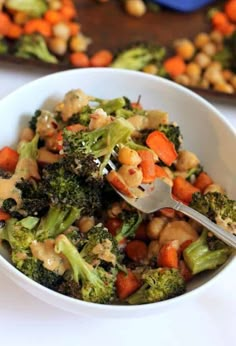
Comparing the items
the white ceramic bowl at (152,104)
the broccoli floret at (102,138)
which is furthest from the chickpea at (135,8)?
the broccoli floret at (102,138)

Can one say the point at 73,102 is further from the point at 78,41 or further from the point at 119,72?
the point at 78,41

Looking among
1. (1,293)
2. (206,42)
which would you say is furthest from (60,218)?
(206,42)

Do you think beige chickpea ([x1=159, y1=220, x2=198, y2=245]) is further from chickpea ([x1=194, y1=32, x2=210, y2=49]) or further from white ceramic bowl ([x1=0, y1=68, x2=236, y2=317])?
chickpea ([x1=194, y1=32, x2=210, y2=49])

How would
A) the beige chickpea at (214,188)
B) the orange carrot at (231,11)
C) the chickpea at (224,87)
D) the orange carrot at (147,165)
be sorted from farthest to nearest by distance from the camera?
the orange carrot at (231,11)
the chickpea at (224,87)
the beige chickpea at (214,188)
the orange carrot at (147,165)

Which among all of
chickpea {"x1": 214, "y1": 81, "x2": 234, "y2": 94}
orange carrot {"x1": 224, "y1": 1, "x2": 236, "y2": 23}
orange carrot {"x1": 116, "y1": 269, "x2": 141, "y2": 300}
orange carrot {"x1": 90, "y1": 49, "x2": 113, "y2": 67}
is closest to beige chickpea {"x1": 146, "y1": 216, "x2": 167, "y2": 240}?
orange carrot {"x1": 116, "y1": 269, "x2": 141, "y2": 300}

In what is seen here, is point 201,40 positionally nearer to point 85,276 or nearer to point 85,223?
point 85,223

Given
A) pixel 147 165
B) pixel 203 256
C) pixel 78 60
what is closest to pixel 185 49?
pixel 78 60

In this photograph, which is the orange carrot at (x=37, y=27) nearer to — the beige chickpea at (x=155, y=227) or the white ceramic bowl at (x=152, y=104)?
the white ceramic bowl at (x=152, y=104)
